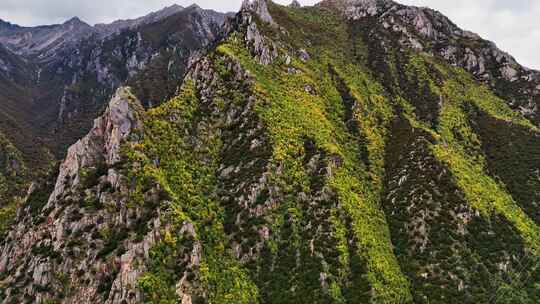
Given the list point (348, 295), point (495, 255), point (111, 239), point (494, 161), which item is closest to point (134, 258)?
point (111, 239)

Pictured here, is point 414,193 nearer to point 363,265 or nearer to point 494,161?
Result: point 363,265

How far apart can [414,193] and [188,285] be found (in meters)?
70.8

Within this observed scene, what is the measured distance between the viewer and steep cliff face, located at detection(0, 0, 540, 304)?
99938mm

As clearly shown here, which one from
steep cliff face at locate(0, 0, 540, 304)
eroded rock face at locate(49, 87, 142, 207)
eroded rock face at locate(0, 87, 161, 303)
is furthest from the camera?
eroded rock face at locate(49, 87, 142, 207)

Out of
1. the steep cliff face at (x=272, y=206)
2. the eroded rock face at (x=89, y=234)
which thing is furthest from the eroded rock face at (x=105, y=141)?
the steep cliff face at (x=272, y=206)

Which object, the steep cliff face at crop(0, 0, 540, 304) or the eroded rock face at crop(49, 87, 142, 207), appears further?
the eroded rock face at crop(49, 87, 142, 207)

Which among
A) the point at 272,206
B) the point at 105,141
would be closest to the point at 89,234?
the point at 105,141

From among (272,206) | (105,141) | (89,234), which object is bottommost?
(89,234)

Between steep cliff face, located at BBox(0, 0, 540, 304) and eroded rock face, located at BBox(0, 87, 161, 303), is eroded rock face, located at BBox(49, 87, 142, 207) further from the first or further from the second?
steep cliff face, located at BBox(0, 0, 540, 304)

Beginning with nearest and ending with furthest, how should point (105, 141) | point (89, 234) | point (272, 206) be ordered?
point (89, 234) → point (105, 141) → point (272, 206)

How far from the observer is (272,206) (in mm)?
120250

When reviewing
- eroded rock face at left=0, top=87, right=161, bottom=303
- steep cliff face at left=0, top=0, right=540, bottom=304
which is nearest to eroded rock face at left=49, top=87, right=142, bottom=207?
eroded rock face at left=0, top=87, right=161, bottom=303

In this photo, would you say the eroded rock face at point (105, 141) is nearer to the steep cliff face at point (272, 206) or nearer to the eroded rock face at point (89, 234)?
the eroded rock face at point (89, 234)

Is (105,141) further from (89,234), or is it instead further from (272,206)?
(272,206)
